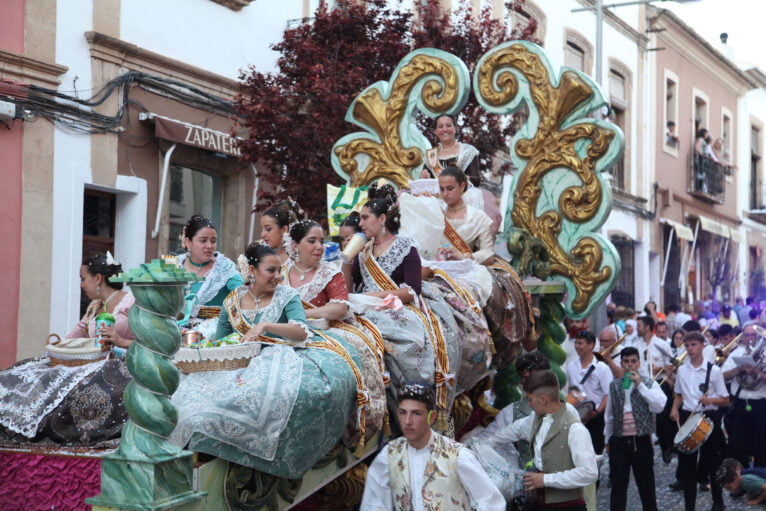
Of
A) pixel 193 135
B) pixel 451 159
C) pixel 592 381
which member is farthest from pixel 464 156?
pixel 193 135

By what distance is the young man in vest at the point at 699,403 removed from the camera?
26.7 feet

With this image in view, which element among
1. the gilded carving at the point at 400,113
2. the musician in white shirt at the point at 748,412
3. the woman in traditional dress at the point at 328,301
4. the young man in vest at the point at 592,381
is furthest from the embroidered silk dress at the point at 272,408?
the musician in white shirt at the point at 748,412

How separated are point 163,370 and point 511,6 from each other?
1144 cm

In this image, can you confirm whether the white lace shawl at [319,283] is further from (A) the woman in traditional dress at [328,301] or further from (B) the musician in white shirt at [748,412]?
(B) the musician in white shirt at [748,412]

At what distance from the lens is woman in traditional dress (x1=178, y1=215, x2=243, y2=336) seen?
18.5 ft

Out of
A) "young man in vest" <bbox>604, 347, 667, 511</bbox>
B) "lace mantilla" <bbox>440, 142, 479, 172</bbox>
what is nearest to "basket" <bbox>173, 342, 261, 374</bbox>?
"lace mantilla" <bbox>440, 142, 479, 172</bbox>

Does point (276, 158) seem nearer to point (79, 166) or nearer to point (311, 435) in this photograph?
point (79, 166)

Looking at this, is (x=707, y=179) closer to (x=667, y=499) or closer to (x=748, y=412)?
(x=748, y=412)

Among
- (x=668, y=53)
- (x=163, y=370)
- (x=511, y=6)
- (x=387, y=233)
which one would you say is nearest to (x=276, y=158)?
(x=511, y=6)

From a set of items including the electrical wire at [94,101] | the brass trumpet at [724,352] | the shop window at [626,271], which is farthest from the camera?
the shop window at [626,271]

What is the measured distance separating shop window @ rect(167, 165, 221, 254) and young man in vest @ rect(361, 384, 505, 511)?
317 inches

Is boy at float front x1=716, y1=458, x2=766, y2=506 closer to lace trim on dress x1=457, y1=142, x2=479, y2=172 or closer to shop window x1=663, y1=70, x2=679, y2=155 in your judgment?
lace trim on dress x1=457, y1=142, x2=479, y2=172

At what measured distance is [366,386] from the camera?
4789 millimetres

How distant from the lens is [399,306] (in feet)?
18.1
